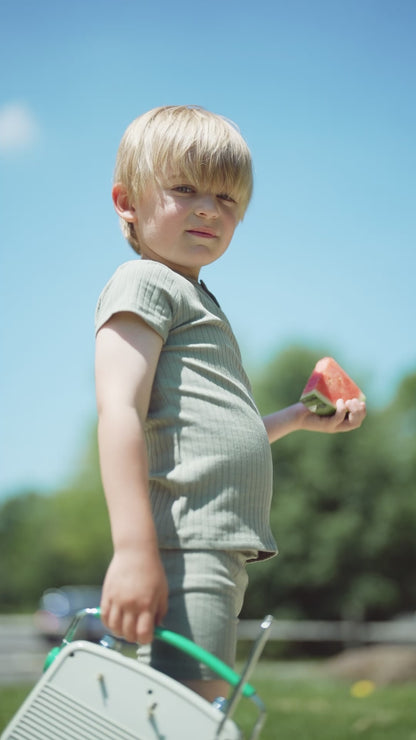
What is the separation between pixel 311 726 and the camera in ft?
18.5

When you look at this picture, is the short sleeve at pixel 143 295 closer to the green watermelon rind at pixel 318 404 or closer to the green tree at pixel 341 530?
the green watermelon rind at pixel 318 404

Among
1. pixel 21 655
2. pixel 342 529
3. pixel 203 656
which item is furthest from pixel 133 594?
pixel 342 529

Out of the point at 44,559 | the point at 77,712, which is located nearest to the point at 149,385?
the point at 77,712

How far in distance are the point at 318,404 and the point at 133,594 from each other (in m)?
1.03

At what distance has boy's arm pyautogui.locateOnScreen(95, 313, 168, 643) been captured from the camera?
1582 mm

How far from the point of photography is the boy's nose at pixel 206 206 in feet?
6.67

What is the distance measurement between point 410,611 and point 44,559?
37471 mm

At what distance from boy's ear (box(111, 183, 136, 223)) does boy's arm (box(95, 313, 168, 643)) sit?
0.43m

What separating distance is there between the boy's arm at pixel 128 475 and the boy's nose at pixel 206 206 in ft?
1.16

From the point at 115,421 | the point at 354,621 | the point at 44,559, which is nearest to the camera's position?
the point at 115,421

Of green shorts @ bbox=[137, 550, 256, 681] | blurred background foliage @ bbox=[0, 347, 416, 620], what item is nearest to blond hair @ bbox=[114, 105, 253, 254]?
green shorts @ bbox=[137, 550, 256, 681]

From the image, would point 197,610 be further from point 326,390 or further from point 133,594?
point 326,390

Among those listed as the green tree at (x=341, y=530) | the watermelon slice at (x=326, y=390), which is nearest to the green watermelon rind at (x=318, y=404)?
the watermelon slice at (x=326, y=390)

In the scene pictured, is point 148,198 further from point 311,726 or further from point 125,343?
point 311,726
